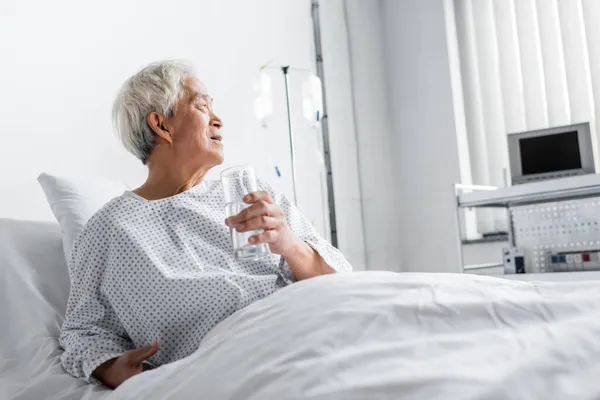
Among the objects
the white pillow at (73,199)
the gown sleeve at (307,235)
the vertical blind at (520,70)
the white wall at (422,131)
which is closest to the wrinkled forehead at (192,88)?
the gown sleeve at (307,235)

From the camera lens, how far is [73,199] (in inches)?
72.6

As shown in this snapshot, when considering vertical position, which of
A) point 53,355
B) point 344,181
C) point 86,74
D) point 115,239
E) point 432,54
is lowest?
point 53,355

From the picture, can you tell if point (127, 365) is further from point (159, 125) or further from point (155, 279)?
point (159, 125)

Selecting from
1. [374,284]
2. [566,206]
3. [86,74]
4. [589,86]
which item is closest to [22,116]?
[86,74]

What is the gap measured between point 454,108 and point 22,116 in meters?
2.65

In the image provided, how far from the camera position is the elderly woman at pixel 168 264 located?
4.34 feet

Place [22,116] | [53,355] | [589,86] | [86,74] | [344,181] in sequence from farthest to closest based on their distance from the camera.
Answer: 1. [344,181]
2. [589,86]
3. [86,74]
4. [22,116]
5. [53,355]

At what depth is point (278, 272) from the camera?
4.91ft

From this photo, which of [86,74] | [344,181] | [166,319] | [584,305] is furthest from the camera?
[344,181]

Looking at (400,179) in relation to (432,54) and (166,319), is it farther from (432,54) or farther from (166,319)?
(166,319)

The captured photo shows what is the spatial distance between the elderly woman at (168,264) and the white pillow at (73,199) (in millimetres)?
224

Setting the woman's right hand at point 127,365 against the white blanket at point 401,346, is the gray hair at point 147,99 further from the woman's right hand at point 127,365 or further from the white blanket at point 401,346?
the white blanket at point 401,346

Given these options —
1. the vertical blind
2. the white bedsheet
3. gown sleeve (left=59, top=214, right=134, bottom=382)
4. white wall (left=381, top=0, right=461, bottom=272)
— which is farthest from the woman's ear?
white wall (left=381, top=0, right=461, bottom=272)

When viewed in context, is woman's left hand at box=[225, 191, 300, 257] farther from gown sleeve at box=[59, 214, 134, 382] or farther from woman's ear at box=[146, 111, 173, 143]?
woman's ear at box=[146, 111, 173, 143]
